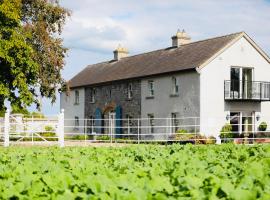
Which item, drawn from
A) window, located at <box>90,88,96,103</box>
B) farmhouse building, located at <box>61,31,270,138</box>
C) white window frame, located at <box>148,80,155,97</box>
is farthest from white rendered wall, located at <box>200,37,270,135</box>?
window, located at <box>90,88,96,103</box>

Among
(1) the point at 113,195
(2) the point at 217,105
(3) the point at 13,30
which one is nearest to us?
(1) the point at 113,195

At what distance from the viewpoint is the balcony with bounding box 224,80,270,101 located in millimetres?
41500

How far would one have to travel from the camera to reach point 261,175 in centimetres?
596

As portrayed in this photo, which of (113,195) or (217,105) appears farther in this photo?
(217,105)

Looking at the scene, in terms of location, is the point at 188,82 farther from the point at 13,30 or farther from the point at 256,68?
the point at 13,30

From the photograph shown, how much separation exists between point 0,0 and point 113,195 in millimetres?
32932

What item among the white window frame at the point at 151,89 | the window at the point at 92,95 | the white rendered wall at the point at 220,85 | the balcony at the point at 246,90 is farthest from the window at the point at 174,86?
Result: the window at the point at 92,95

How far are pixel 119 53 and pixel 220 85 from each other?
17.1 meters

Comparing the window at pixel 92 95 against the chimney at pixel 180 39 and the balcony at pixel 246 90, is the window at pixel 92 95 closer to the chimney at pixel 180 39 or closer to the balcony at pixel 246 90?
the chimney at pixel 180 39

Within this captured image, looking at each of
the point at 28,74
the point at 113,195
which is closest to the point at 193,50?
the point at 28,74

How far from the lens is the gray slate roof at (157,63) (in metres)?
41.5

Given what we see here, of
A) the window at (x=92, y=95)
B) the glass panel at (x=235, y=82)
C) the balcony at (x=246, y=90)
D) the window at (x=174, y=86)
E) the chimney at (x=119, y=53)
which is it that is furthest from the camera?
the chimney at (x=119, y=53)

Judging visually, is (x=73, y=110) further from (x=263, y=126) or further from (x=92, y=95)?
(x=263, y=126)

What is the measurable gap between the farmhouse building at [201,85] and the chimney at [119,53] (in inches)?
264
